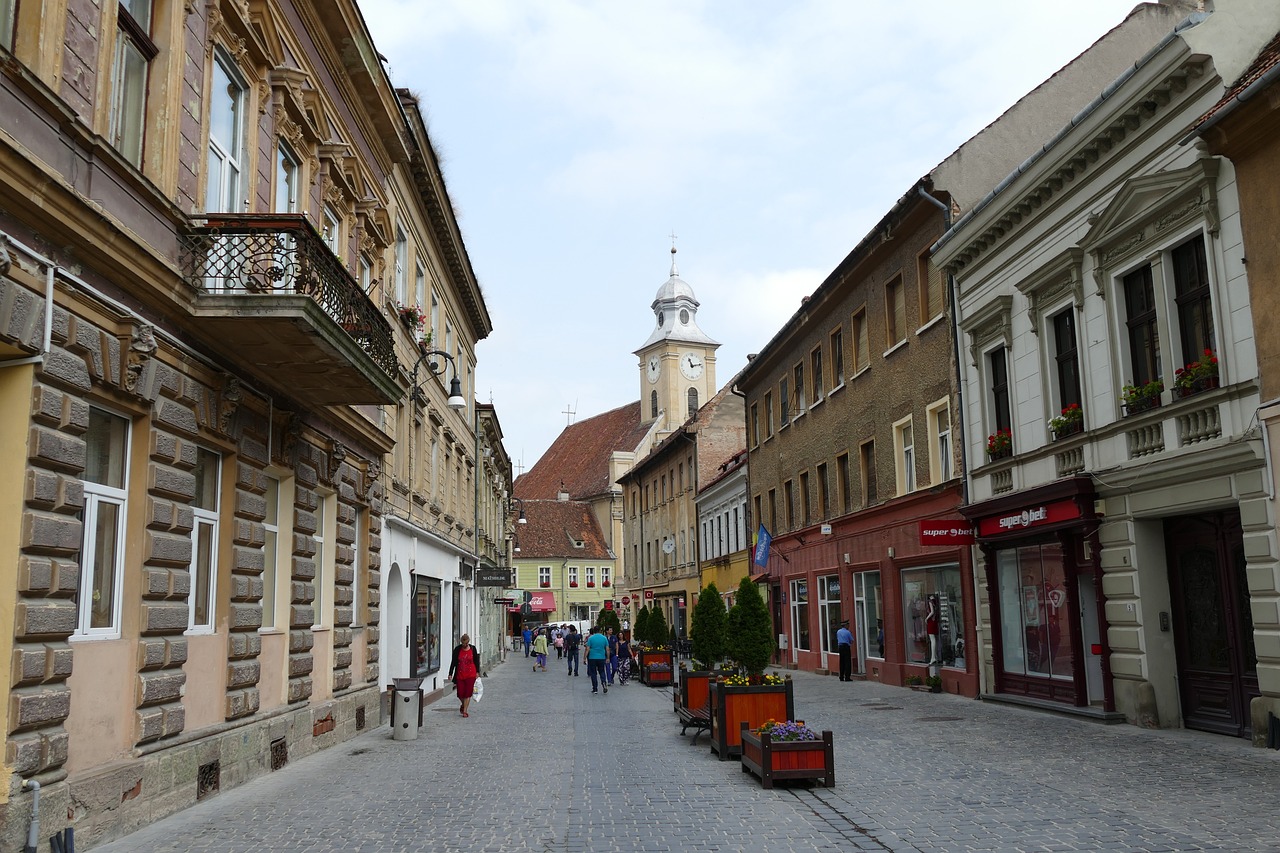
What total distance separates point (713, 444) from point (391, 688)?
3491cm

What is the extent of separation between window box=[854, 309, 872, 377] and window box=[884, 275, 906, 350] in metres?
1.57

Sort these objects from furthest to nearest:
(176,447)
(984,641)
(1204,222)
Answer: (984,641)
(1204,222)
(176,447)

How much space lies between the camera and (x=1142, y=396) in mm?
15148

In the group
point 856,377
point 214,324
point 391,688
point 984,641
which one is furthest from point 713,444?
point 214,324

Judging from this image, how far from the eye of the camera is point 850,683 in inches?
1063

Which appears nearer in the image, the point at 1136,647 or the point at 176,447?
the point at 176,447

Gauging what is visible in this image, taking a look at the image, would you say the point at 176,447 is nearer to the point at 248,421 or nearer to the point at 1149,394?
the point at 248,421

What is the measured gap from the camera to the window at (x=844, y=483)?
29422mm

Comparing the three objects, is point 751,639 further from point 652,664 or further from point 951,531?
point 652,664

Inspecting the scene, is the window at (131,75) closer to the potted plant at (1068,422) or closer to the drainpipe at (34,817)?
the drainpipe at (34,817)

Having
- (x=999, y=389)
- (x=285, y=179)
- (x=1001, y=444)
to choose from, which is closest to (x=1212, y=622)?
(x=1001, y=444)

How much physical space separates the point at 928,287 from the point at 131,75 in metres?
17.6

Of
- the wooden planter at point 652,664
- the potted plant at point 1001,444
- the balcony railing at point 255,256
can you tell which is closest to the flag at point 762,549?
the wooden planter at point 652,664

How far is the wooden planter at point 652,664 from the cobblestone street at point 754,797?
13.0 meters
